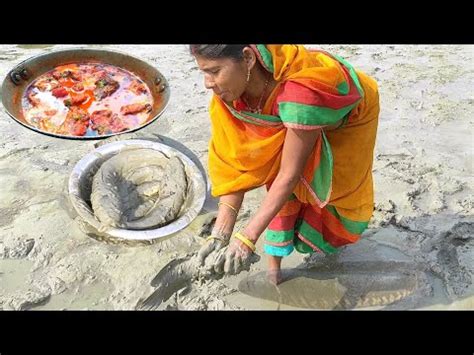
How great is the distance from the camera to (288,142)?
197 cm

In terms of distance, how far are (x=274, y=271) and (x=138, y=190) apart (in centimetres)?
109

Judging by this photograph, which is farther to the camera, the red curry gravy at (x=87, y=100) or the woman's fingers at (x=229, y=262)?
the red curry gravy at (x=87, y=100)

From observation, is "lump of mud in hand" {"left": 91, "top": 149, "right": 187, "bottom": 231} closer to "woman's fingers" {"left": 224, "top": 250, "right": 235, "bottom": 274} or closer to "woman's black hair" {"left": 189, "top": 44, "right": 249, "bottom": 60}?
"woman's fingers" {"left": 224, "top": 250, "right": 235, "bottom": 274}

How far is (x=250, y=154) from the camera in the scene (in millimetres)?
2170

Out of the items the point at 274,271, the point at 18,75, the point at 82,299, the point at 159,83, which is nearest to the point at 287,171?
the point at 274,271

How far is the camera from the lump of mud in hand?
3021mm

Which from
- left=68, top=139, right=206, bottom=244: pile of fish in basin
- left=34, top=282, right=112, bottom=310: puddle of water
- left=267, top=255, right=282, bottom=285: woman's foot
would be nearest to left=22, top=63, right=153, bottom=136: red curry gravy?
left=68, top=139, right=206, bottom=244: pile of fish in basin

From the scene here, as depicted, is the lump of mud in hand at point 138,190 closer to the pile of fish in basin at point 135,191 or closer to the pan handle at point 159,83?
the pile of fish in basin at point 135,191

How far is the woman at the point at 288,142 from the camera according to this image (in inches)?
73.7

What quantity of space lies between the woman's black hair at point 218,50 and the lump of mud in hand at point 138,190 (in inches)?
57.3

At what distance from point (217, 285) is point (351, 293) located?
730 mm

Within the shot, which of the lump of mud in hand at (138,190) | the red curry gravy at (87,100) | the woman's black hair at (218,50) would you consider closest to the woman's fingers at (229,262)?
the woman's black hair at (218,50)

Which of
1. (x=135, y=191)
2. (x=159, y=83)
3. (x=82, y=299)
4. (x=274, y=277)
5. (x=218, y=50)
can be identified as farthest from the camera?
(x=159, y=83)

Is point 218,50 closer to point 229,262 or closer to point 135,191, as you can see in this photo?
point 229,262
